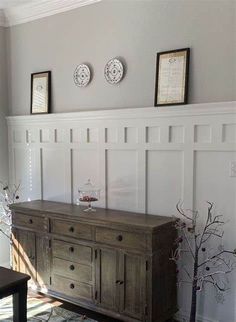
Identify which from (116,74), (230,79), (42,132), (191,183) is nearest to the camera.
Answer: (230,79)

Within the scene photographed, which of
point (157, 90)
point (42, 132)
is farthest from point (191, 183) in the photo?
point (42, 132)

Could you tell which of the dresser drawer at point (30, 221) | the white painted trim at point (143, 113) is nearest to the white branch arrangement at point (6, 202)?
the dresser drawer at point (30, 221)

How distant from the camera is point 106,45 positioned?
11.8 ft

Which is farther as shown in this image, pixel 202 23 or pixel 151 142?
pixel 151 142

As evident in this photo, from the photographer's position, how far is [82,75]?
3.77m

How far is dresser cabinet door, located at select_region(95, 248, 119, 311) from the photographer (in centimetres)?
306

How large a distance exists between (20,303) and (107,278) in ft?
2.50

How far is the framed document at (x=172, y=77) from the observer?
307 cm

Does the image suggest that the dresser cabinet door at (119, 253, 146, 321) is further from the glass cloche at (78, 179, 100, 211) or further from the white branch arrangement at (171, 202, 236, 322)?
the glass cloche at (78, 179, 100, 211)

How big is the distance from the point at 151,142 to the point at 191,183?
516 mm

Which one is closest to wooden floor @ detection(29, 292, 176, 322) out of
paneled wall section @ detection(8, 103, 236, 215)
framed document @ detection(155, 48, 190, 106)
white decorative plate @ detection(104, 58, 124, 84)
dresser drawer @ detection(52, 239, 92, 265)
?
dresser drawer @ detection(52, 239, 92, 265)

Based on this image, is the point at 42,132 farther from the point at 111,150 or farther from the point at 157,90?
the point at 157,90

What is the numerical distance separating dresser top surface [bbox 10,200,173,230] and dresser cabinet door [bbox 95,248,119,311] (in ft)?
0.89

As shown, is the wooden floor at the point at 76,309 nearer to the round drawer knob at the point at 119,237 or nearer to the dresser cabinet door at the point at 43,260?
the dresser cabinet door at the point at 43,260
